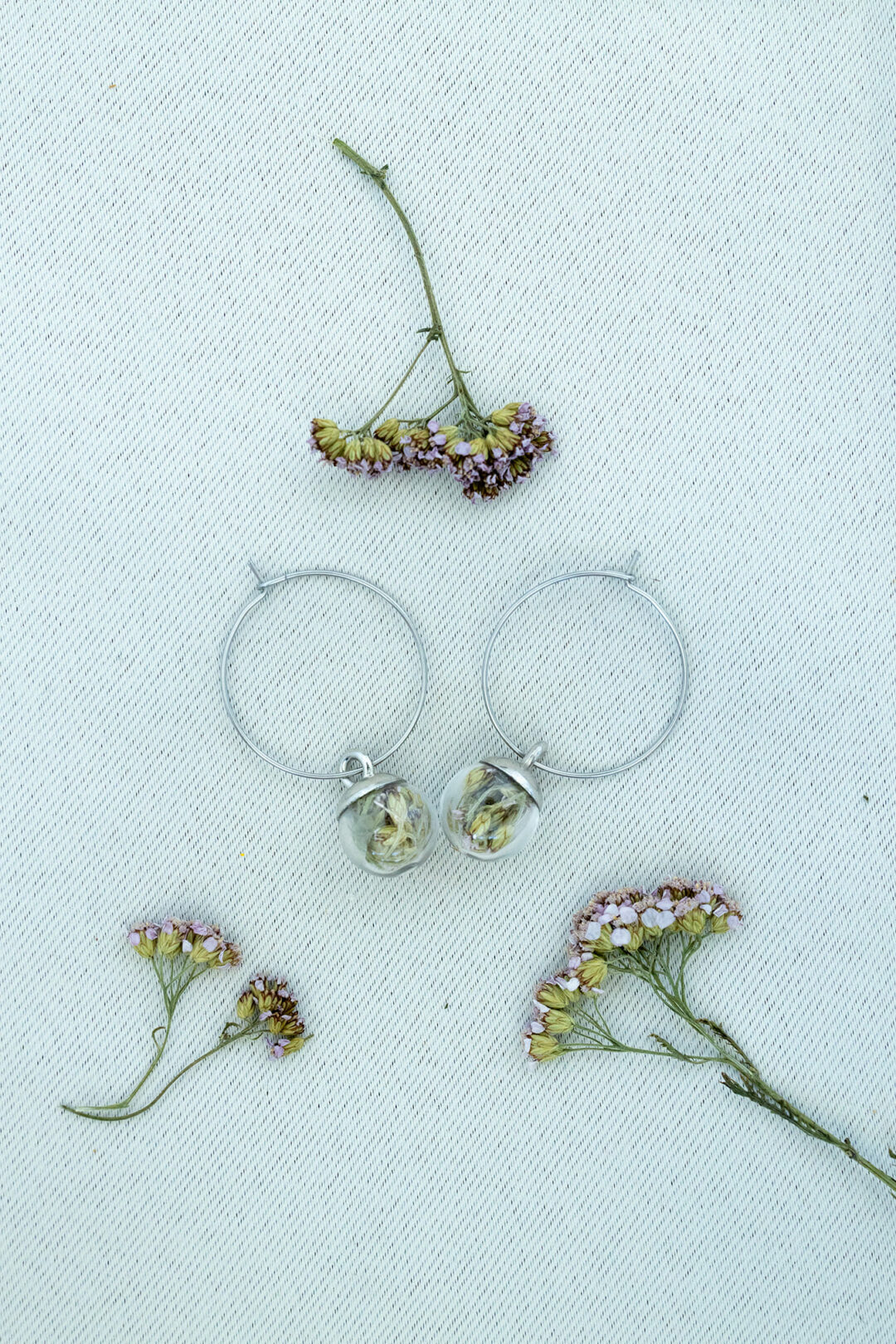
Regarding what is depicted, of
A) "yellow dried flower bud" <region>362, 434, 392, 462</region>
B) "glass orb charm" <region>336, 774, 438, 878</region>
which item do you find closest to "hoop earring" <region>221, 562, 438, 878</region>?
"glass orb charm" <region>336, 774, 438, 878</region>

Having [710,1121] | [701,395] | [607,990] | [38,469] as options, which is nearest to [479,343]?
[701,395]

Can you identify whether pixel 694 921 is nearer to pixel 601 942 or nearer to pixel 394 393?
pixel 601 942

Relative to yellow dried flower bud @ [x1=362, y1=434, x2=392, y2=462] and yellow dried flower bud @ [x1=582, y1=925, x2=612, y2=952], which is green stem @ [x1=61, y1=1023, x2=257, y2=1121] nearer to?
yellow dried flower bud @ [x1=582, y1=925, x2=612, y2=952]

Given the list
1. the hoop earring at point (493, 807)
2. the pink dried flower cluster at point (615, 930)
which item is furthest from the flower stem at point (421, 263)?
the pink dried flower cluster at point (615, 930)

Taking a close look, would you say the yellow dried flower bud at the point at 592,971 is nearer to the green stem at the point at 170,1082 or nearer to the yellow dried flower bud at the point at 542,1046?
the yellow dried flower bud at the point at 542,1046

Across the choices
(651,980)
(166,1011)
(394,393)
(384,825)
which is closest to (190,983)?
(166,1011)

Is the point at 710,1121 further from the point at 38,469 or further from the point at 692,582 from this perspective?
the point at 38,469
